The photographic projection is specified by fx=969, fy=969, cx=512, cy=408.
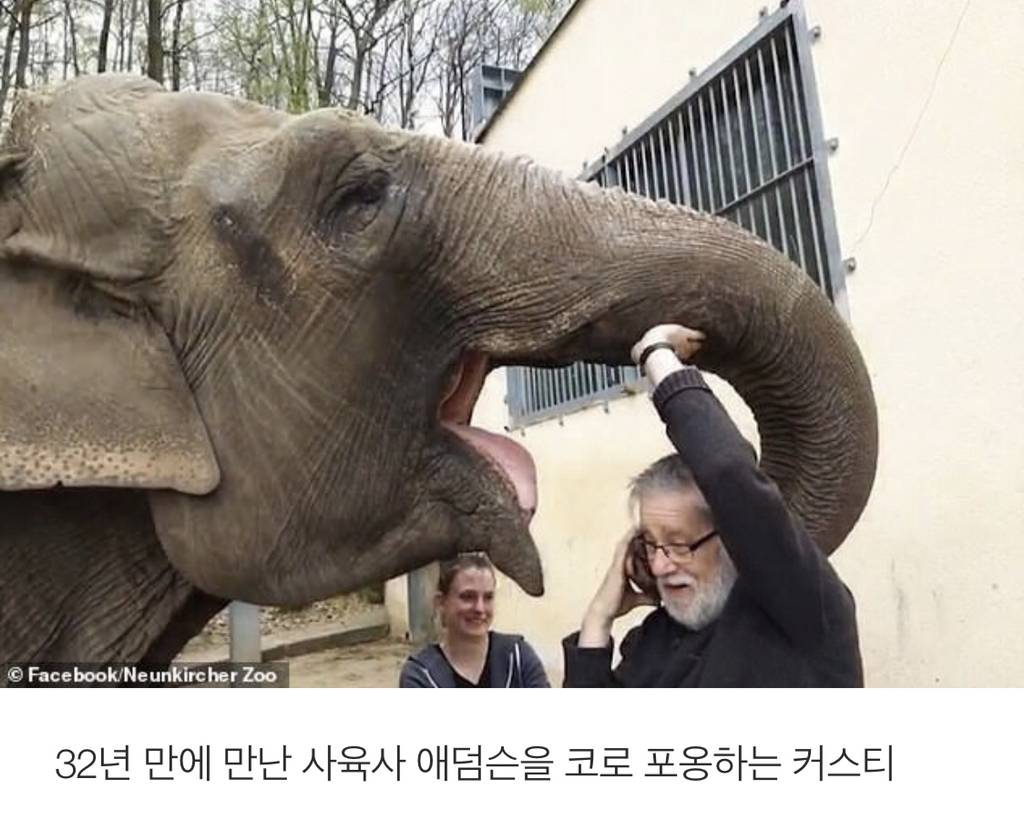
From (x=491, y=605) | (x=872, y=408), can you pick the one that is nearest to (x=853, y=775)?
(x=872, y=408)

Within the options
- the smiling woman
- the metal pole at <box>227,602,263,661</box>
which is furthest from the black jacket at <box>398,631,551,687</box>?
the metal pole at <box>227,602,263,661</box>

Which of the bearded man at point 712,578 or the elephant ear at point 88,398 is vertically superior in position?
the elephant ear at point 88,398

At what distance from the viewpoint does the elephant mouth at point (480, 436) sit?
94 centimetres

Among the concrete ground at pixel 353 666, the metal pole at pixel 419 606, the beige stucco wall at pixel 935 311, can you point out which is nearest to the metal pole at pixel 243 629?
the beige stucco wall at pixel 935 311

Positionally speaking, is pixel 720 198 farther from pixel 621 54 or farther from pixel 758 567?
pixel 758 567

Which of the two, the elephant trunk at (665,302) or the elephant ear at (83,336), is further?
the elephant trunk at (665,302)

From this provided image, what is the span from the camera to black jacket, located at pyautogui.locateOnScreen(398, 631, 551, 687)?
157 cm

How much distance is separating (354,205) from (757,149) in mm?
1977

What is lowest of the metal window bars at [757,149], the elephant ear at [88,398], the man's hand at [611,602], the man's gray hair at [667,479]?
the man's hand at [611,602]

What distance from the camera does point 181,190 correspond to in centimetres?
87

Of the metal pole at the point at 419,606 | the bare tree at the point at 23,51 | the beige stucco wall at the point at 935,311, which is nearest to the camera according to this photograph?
the beige stucco wall at the point at 935,311

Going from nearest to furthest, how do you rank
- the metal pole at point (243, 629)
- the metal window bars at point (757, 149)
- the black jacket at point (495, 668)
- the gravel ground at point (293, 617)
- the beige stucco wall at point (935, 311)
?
the black jacket at point (495, 668) < the metal pole at point (243, 629) < the beige stucco wall at point (935, 311) < the metal window bars at point (757, 149) < the gravel ground at point (293, 617)

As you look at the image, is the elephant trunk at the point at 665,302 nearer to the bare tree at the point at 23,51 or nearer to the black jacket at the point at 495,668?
the black jacket at the point at 495,668

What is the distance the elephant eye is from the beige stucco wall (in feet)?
4.62
